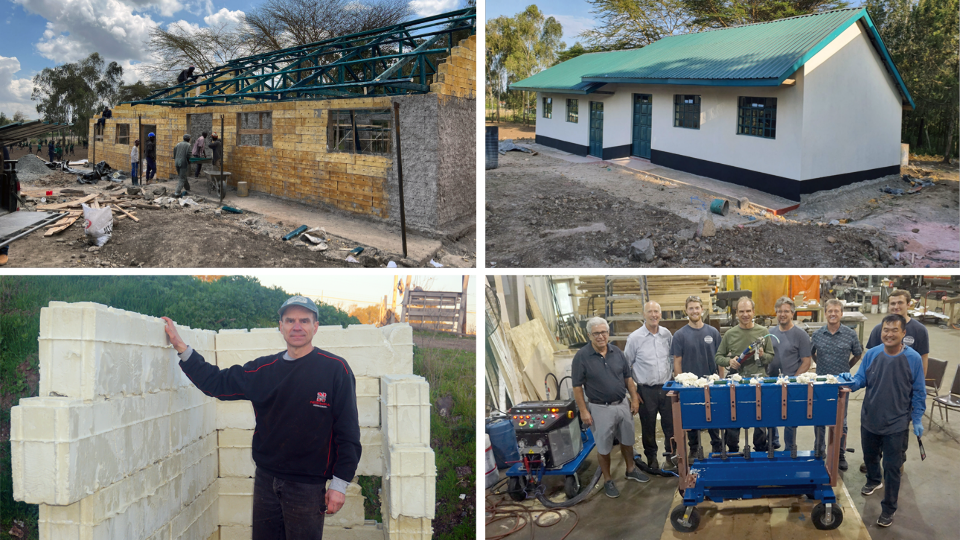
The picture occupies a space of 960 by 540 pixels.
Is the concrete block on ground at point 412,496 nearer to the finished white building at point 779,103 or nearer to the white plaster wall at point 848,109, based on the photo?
the finished white building at point 779,103

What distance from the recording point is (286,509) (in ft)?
11.1

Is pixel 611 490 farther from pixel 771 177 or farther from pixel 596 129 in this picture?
pixel 596 129

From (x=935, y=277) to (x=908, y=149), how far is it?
4.29 metres

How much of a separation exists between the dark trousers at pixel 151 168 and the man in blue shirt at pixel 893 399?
1681cm

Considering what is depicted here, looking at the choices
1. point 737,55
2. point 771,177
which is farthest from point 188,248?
point 737,55

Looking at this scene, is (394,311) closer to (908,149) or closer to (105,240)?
(105,240)

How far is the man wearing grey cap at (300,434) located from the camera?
3.36 meters

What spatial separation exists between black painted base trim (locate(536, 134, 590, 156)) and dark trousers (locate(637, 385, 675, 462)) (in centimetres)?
1327

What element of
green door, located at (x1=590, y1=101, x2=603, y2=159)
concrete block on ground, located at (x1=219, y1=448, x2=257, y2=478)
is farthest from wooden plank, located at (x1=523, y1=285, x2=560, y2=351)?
green door, located at (x1=590, y1=101, x2=603, y2=159)

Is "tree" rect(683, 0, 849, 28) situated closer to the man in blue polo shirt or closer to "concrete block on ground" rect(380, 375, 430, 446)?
the man in blue polo shirt

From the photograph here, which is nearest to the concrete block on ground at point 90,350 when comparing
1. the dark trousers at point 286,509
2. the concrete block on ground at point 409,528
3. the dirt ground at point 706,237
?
the dark trousers at point 286,509

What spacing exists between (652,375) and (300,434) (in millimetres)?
3247

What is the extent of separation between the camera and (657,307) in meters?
5.20

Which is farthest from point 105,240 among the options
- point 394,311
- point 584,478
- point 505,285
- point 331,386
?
point 584,478
